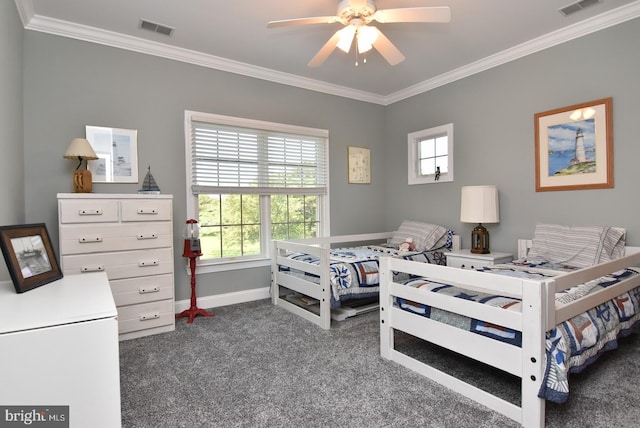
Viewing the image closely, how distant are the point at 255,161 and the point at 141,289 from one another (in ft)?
5.53

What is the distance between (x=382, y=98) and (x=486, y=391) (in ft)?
12.4

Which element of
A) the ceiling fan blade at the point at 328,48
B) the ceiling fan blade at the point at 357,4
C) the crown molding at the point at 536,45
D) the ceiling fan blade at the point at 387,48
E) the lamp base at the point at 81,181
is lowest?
the lamp base at the point at 81,181

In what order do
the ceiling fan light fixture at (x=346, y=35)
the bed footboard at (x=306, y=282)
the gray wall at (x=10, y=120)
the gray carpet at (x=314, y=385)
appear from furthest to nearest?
the bed footboard at (x=306, y=282), the ceiling fan light fixture at (x=346, y=35), the gray wall at (x=10, y=120), the gray carpet at (x=314, y=385)

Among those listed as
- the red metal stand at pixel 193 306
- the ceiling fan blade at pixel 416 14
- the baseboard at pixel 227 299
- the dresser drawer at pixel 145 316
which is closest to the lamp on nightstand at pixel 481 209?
the ceiling fan blade at pixel 416 14

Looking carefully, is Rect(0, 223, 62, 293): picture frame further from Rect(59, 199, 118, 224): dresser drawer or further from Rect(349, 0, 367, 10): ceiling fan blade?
Rect(349, 0, 367, 10): ceiling fan blade

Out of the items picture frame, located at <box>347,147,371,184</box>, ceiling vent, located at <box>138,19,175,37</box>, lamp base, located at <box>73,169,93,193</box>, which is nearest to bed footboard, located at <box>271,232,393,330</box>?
picture frame, located at <box>347,147,371,184</box>

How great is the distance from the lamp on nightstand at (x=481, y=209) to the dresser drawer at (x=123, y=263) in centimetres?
276

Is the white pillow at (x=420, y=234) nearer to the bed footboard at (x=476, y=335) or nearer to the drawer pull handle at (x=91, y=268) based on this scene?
the bed footboard at (x=476, y=335)

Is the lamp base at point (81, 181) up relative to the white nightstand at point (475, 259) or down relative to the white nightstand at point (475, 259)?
up

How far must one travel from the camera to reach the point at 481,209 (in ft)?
10.9

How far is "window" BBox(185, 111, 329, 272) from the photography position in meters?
3.44

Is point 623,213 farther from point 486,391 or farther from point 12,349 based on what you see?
point 12,349

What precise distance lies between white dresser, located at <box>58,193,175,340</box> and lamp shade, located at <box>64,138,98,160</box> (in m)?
0.33

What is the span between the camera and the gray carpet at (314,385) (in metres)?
1.66
